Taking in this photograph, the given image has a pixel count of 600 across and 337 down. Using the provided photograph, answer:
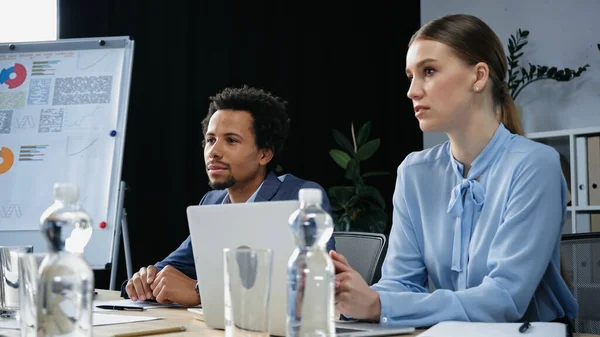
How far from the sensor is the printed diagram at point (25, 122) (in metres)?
3.31

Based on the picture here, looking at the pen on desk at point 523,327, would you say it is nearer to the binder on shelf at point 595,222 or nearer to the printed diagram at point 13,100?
the binder on shelf at point 595,222

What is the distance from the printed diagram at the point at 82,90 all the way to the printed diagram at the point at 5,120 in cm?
22

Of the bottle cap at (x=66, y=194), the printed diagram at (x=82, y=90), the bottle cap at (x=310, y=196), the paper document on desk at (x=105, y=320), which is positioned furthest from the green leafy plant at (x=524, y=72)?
the bottle cap at (x=66, y=194)

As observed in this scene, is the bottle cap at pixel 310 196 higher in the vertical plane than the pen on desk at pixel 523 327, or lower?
higher

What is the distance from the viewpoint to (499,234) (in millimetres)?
1453

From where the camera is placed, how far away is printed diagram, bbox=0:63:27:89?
3.38 metres

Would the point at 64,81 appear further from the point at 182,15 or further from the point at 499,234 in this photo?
the point at 499,234

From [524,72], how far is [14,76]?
2.62 metres

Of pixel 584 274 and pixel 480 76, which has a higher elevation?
pixel 480 76

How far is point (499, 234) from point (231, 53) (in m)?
3.03

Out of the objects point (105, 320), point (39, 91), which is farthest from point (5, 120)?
point (105, 320)

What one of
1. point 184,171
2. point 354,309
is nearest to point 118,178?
point 184,171

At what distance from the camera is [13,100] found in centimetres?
334

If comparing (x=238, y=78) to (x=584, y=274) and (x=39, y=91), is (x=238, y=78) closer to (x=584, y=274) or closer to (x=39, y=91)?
(x=39, y=91)
